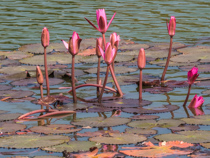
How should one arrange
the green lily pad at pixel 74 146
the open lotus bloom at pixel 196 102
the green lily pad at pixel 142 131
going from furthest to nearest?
the open lotus bloom at pixel 196 102 < the green lily pad at pixel 142 131 < the green lily pad at pixel 74 146

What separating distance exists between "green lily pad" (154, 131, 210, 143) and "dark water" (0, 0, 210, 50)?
5.16 meters

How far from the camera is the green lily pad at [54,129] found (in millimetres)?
3953

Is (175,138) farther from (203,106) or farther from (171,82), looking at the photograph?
(171,82)

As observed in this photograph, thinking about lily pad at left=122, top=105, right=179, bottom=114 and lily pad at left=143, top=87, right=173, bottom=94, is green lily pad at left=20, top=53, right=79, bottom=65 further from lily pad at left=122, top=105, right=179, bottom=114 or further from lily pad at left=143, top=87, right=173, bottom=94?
lily pad at left=122, top=105, right=179, bottom=114

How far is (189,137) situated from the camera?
148 inches

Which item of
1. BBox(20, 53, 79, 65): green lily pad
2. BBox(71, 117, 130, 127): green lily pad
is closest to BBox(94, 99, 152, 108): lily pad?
BBox(71, 117, 130, 127): green lily pad

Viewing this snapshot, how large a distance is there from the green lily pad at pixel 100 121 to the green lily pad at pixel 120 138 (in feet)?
1.06

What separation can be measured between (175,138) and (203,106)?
3.83 ft

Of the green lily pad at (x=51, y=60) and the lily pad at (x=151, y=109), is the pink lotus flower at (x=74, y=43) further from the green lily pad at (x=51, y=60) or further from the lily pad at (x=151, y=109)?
the green lily pad at (x=51, y=60)

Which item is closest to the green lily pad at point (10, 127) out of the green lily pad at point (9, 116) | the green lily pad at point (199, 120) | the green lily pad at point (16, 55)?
the green lily pad at point (9, 116)

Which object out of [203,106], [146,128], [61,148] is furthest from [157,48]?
[61,148]

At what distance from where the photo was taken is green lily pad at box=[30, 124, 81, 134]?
3.95 m

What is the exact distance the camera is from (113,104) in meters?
4.79

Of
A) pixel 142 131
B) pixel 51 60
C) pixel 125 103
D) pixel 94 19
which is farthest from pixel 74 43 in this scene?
pixel 94 19
